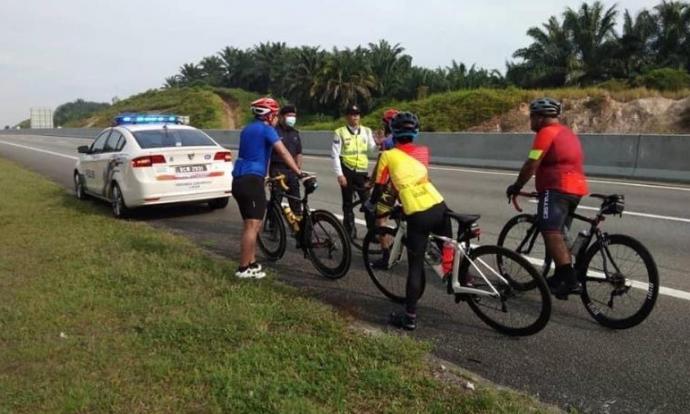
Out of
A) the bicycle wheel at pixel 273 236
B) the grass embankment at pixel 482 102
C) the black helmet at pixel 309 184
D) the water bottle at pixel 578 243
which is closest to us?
the water bottle at pixel 578 243

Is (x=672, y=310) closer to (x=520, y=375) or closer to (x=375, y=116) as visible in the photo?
(x=520, y=375)

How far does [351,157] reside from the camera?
7320 millimetres

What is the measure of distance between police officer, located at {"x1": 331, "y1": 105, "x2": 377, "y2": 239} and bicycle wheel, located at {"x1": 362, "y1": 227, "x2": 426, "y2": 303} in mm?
1620

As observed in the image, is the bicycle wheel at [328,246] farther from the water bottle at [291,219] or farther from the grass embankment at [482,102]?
the grass embankment at [482,102]

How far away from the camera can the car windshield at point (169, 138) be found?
376 inches

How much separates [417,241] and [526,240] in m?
1.57

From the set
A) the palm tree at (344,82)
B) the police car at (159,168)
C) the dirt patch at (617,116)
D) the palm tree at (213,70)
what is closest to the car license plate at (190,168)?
the police car at (159,168)

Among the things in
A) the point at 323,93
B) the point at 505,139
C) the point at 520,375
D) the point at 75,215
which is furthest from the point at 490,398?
the point at 323,93

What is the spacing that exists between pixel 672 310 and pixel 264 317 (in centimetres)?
334

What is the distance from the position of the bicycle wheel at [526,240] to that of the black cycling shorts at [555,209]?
64 centimetres

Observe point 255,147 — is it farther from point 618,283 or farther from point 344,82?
point 344,82

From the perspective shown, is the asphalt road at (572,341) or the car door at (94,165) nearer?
the asphalt road at (572,341)

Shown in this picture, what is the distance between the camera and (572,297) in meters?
5.30

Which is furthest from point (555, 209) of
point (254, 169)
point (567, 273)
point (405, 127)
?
point (254, 169)
